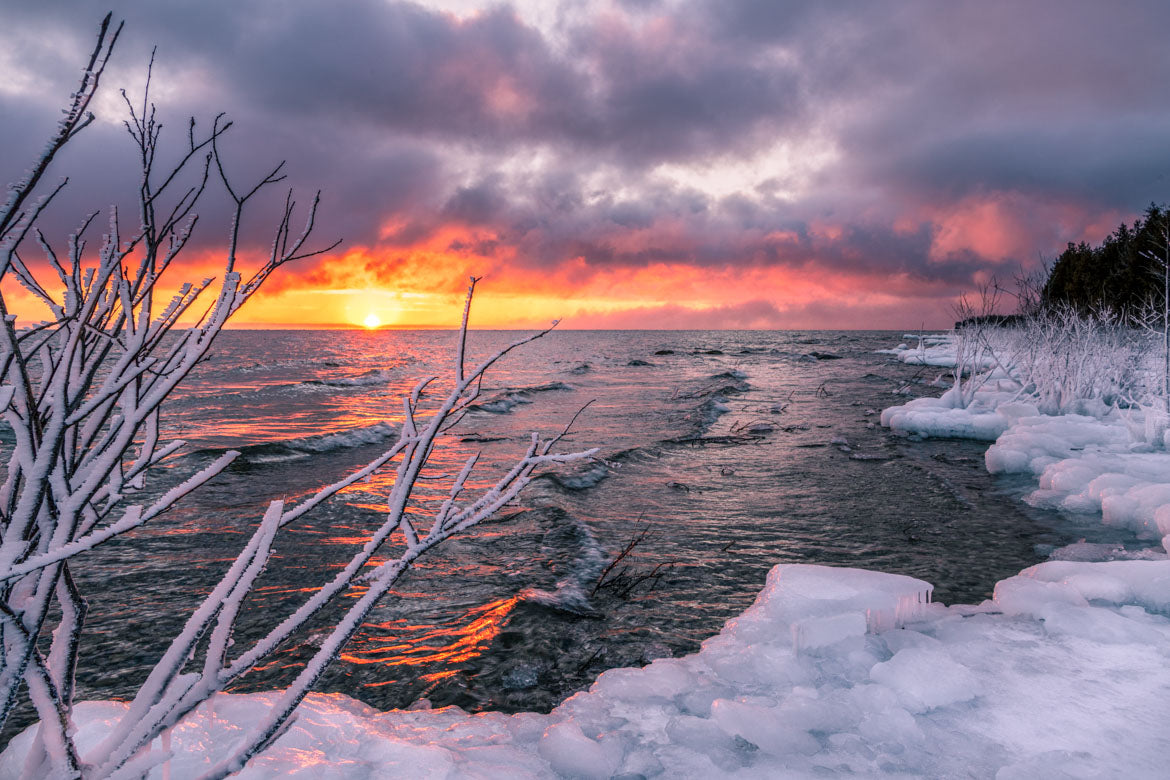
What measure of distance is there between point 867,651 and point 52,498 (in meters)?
4.07

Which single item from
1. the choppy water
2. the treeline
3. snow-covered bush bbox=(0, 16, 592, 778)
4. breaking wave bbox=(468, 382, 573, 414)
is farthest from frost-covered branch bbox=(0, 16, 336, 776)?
the treeline

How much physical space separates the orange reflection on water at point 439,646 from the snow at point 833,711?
730 millimetres

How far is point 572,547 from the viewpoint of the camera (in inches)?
268

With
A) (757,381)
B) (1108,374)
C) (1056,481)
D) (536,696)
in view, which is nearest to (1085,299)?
(757,381)

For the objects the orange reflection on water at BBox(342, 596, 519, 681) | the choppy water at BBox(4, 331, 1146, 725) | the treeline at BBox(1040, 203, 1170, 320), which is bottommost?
the orange reflection on water at BBox(342, 596, 519, 681)

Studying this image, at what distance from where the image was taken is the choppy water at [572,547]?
432 centimetres

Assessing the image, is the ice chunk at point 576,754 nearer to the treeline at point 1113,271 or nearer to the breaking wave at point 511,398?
the breaking wave at point 511,398

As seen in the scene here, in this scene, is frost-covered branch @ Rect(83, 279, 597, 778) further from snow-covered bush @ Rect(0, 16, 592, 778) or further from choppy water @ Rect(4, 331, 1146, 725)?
choppy water @ Rect(4, 331, 1146, 725)

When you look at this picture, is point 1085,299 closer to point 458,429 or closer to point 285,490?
point 458,429

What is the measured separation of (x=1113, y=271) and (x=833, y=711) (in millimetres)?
56655

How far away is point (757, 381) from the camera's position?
93.1 feet

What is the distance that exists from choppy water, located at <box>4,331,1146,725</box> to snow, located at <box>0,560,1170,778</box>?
68 centimetres

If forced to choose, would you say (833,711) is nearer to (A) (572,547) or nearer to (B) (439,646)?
(B) (439,646)

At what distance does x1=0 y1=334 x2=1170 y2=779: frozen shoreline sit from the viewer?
2658mm
